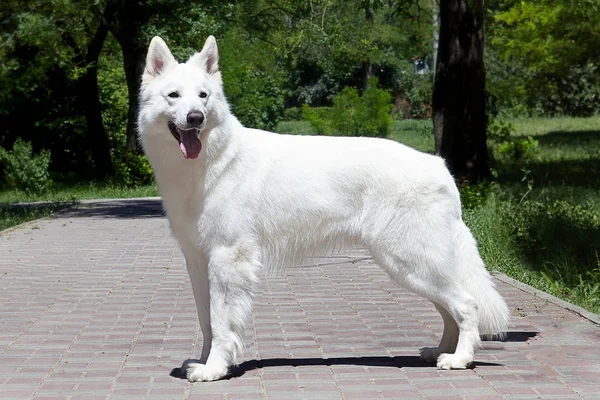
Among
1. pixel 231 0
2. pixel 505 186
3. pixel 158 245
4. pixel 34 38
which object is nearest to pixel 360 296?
pixel 158 245

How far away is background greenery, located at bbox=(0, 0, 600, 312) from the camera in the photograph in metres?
13.2

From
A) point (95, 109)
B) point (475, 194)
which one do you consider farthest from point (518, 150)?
point (95, 109)

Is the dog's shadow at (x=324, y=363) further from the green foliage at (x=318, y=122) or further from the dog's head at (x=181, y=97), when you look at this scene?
the green foliage at (x=318, y=122)

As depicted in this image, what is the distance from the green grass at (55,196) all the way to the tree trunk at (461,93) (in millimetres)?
8124

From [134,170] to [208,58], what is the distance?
21892 millimetres

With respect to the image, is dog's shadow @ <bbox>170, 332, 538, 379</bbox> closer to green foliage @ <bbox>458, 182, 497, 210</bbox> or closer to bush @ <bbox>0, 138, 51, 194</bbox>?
green foliage @ <bbox>458, 182, 497, 210</bbox>

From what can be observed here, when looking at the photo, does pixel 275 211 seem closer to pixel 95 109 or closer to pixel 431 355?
pixel 431 355

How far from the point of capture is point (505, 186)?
20.1 m

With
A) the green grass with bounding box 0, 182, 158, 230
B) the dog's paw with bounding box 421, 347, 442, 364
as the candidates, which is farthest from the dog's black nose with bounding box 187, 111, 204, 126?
the green grass with bounding box 0, 182, 158, 230

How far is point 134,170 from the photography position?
2794cm

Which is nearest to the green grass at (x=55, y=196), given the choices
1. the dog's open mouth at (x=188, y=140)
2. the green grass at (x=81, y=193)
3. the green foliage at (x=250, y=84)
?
the green grass at (x=81, y=193)

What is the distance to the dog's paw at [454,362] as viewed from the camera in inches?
249

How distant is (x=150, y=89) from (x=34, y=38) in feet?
76.4

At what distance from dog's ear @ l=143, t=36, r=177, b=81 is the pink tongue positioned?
1.49 feet
